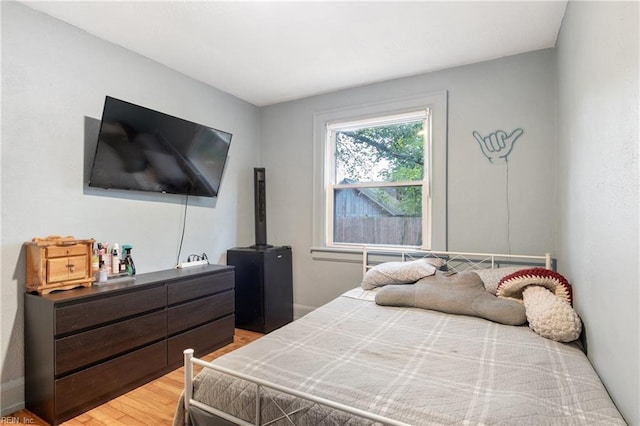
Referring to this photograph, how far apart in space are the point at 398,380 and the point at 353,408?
0.30m

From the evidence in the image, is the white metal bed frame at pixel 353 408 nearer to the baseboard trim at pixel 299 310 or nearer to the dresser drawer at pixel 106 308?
the dresser drawer at pixel 106 308

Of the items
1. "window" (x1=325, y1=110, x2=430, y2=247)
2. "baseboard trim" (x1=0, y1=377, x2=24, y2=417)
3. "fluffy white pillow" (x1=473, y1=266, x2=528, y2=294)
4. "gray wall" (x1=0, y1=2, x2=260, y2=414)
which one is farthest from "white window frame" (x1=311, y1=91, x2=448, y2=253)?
"baseboard trim" (x1=0, y1=377, x2=24, y2=417)

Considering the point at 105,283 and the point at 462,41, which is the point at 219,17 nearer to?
the point at 462,41

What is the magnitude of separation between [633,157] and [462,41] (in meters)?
1.81

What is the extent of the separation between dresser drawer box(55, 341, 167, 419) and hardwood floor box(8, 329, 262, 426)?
52 millimetres

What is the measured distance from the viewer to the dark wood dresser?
1847mm

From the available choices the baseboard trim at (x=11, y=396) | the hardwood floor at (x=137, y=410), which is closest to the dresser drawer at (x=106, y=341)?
the hardwood floor at (x=137, y=410)

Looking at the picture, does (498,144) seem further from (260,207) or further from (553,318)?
(260,207)

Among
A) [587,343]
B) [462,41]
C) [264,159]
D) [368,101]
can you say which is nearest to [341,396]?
[587,343]

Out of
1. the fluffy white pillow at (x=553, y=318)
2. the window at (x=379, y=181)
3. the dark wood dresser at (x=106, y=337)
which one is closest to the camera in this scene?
the fluffy white pillow at (x=553, y=318)

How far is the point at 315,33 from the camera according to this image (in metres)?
2.35

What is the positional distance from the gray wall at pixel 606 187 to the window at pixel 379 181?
1252 mm

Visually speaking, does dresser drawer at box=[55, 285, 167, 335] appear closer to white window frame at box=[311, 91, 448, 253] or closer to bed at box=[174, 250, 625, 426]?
bed at box=[174, 250, 625, 426]

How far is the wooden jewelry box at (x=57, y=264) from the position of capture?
1937 millimetres
